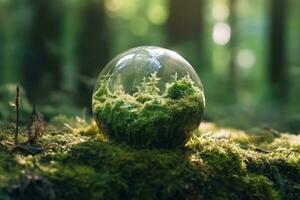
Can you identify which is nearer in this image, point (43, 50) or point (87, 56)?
point (43, 50)

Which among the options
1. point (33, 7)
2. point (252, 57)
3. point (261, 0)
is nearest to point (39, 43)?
point (33, 7)

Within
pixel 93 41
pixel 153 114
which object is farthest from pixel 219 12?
pixel 153 114

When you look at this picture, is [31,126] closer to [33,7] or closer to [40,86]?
[40,86]

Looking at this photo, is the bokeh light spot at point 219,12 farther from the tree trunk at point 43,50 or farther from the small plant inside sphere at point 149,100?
the small plant inside sphere at point 149,100

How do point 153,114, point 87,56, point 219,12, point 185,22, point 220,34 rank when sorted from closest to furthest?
point 153,114
point 87,56
point 185,22
point 220,34
point 219,12

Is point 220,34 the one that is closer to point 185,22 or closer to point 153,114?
point 185,22

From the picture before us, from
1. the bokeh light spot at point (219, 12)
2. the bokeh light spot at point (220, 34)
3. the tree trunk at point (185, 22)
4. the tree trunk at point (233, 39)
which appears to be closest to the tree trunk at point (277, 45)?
the tree trunk at point (185, 22)

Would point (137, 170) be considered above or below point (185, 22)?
below
